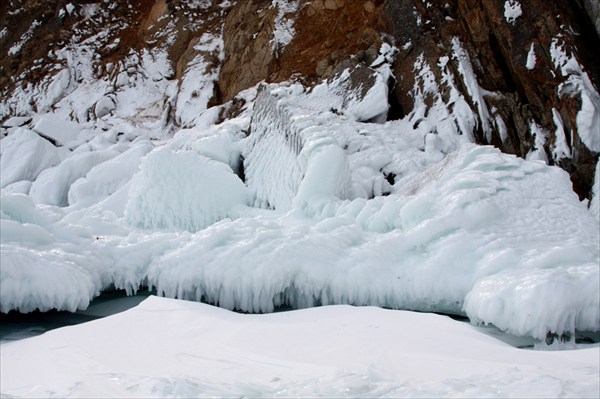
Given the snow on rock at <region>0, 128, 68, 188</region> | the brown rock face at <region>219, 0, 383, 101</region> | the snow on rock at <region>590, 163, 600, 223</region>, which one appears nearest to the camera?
the snow on rock at <region>590, 163, 600, 223</region>

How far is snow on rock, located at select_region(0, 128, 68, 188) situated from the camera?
10.4 m

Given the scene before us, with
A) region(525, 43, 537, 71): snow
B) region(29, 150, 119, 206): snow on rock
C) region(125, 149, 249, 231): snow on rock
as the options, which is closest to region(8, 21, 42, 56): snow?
region(29, 150, 119, 206): snow on rock

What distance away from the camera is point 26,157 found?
10.6 meters

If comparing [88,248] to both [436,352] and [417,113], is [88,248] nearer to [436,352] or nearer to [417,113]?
[436,352]

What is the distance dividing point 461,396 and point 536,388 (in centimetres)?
27

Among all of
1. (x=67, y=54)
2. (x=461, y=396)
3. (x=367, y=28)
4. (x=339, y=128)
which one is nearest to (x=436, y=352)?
(x=461, y=396)

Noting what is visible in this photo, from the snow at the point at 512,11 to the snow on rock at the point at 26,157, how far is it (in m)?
8.29

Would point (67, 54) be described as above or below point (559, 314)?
above

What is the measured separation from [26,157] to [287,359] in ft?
31.7

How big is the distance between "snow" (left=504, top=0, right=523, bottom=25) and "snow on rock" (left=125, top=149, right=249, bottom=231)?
4636mm

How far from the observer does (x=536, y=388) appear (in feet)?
6.48

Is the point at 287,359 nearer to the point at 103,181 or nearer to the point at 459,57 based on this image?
the point at 459,57

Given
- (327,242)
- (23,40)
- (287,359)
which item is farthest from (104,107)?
(287,359)

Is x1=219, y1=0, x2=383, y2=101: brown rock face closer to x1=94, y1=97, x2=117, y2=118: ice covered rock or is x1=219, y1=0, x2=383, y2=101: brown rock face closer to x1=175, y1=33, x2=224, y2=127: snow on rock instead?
x1=175, y1=33, x2=224, y2=127: snow on rock
